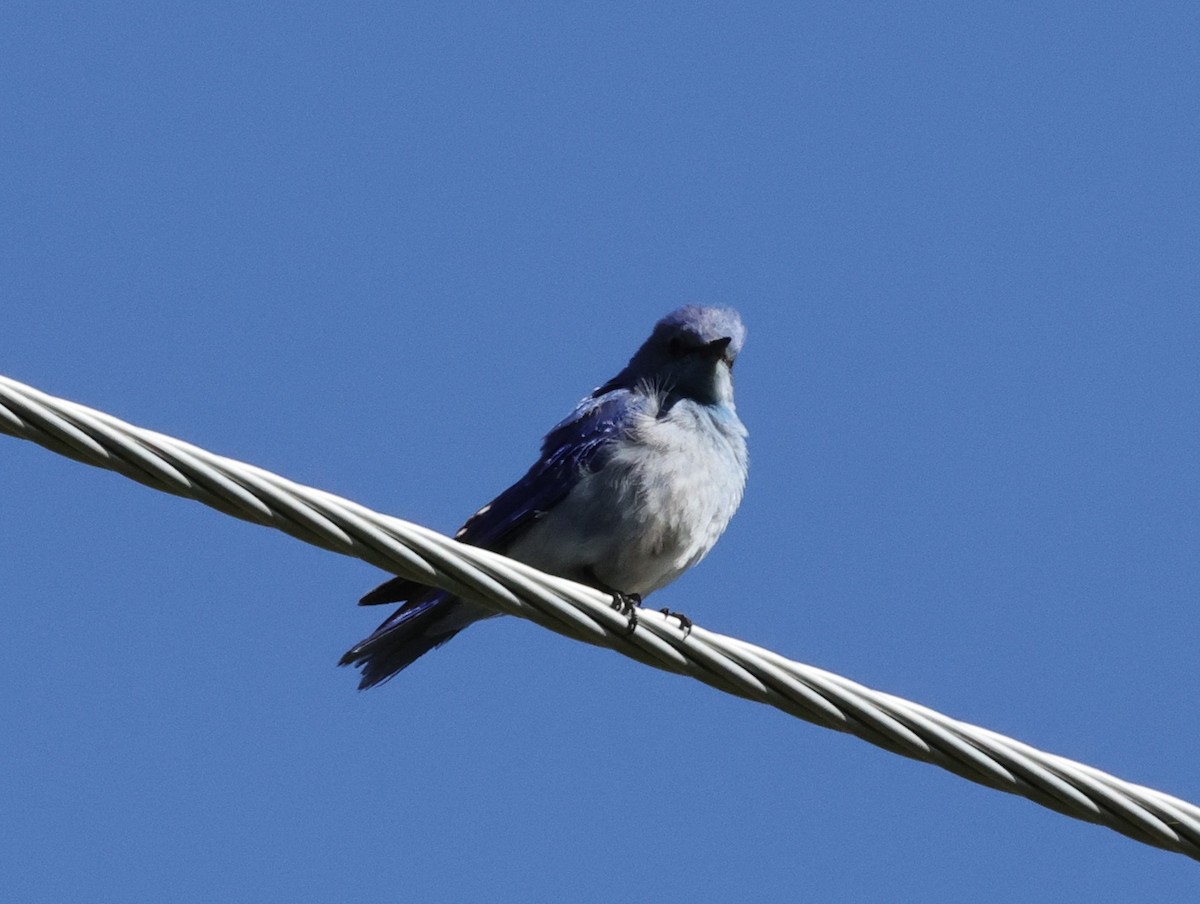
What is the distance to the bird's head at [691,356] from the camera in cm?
902

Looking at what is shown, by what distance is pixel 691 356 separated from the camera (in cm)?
912

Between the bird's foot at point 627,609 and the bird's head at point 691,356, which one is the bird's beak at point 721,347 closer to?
the bird's head at point 691,356

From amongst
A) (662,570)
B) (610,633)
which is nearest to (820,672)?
(610,633)

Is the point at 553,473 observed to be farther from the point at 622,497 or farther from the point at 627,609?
the point at 627,609

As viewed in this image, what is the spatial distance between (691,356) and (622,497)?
3.76 ft

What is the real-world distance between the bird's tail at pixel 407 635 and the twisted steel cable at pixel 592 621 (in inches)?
123

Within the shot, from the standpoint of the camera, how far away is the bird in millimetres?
8250

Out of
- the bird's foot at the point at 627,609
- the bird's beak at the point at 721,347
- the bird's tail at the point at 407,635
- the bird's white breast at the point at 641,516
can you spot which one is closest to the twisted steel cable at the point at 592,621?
the bird's foot at the point at 627,609

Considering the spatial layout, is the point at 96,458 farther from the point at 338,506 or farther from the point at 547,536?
the point at 547,536

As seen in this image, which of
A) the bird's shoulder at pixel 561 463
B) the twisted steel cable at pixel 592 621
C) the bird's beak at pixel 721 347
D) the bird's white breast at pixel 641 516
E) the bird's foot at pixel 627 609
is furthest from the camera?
the bird's beak at pixel 721 347

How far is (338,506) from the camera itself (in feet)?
16.2

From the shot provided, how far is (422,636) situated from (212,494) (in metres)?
4.09

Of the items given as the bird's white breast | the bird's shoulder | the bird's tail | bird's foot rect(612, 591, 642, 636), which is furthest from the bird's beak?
bird's foot rect(612, 591, 642, 636)

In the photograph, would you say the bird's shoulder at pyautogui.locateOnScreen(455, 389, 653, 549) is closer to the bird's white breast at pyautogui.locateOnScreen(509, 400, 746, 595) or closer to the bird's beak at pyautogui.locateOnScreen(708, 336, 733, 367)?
the bird's white breast at pyautogui.locateOnScreen(509, 400, 746, 595)
